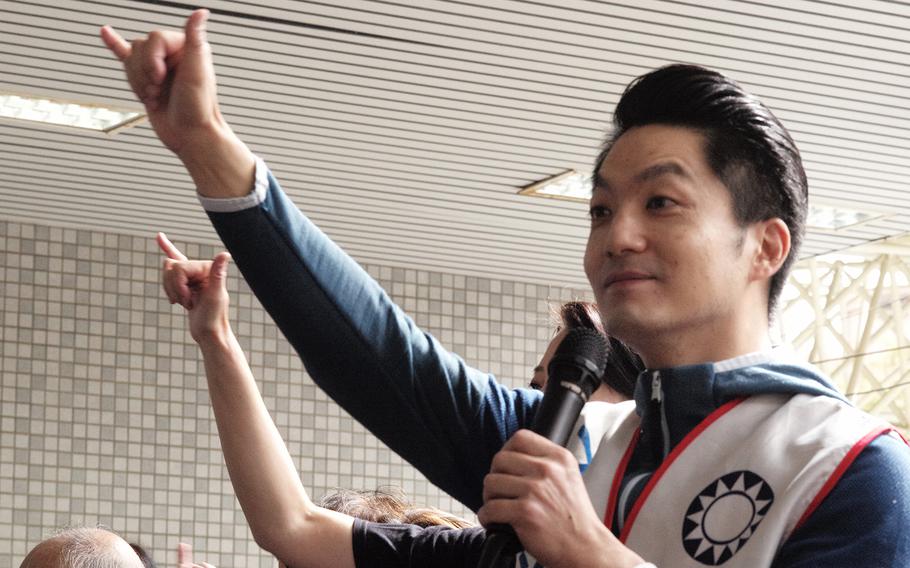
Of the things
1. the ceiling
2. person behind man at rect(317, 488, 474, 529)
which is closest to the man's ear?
person behind man at rect(317, 488, 474, 529)

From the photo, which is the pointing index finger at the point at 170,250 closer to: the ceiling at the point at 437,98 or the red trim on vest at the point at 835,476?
the red trim on vest at the point at 835,476

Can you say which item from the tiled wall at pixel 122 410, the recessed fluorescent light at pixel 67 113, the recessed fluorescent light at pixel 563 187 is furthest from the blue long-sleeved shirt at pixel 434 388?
the tiled wall at pixel 122 410

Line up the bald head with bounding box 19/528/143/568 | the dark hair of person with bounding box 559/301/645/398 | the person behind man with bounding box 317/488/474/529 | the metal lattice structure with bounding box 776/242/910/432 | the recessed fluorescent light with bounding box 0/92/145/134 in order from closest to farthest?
the dark hair of person with bounding box 559/301/645/398 → the bald head with bounding box 19/528/143/568 → the person behind man with bounding box 317/488/474/529 → the recessed fluorescent light with bounding box 0/92/145/134 → the metal lattice structure with bounding box 776/242/910/432

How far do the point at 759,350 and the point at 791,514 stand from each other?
0.91 feet

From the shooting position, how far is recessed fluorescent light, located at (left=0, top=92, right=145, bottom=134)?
603cm

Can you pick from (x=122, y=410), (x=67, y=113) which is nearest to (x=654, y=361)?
(x=67, y=113)

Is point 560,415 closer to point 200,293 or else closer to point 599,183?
point 599,183

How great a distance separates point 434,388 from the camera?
1.69m

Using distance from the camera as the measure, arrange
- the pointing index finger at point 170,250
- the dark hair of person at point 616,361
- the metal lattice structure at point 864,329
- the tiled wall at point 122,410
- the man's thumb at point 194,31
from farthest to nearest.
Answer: the metal lattice structure at point 864,329 < the tiled wall at point 122,410 < the dark hair of person at point 616,361 < the pointing index finger at point 170,250 < the man's thumb at point 194,31

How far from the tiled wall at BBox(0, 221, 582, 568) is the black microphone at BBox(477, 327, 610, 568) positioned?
641 centimetres

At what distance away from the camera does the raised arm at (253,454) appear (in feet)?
5.95

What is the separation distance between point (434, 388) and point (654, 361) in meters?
0.25

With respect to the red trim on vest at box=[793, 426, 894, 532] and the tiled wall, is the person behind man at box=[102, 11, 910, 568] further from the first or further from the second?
the tiled wall

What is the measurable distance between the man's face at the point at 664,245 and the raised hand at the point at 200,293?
1.54 ft
